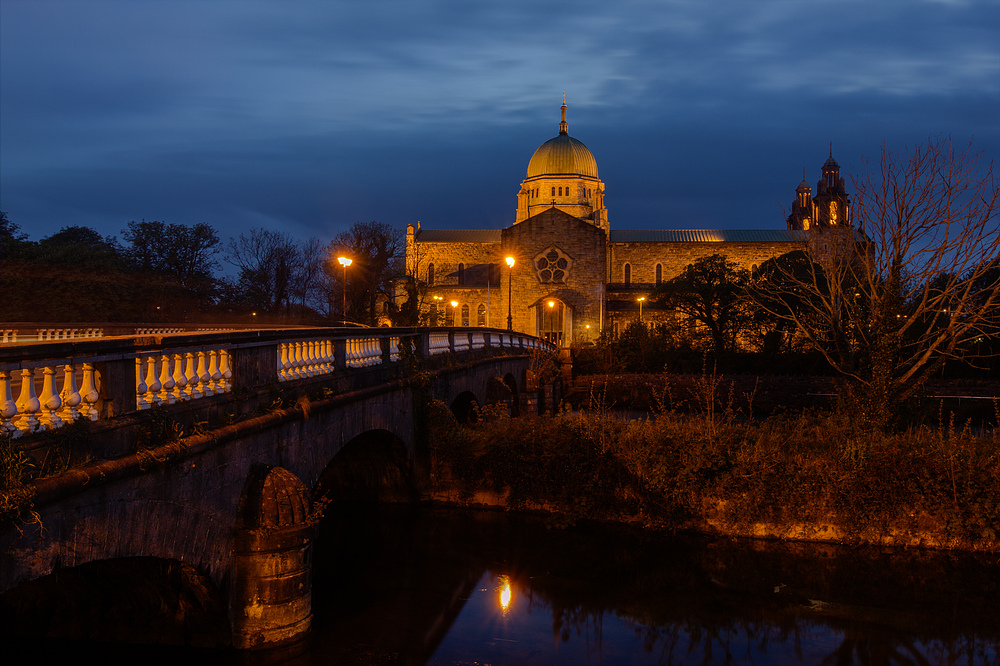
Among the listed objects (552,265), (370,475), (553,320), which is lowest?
(370,475)

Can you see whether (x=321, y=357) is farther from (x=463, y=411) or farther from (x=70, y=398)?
(x=463, y=411)

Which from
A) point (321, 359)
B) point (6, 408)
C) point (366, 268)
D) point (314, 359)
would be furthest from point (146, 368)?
point (366, 268)

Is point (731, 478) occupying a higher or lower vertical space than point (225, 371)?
lower

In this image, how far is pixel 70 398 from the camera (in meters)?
5.07

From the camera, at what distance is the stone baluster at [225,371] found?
23.7 ft

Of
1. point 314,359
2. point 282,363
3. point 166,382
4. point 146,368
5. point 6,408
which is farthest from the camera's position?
point 314,359

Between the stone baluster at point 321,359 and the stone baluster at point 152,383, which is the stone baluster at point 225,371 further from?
the stone baluster at point 321,359

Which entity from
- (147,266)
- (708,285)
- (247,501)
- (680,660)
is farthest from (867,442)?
(147,266)

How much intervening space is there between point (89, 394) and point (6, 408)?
0.76m

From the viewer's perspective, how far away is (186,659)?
24.9ft

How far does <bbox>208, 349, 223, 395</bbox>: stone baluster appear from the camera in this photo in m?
6.98

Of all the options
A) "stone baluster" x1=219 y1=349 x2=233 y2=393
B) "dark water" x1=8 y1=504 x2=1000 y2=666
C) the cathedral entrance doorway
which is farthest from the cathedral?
"stone baluster" x1=219 y1=349 x2=233 y2=393

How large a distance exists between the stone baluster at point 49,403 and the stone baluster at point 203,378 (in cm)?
176

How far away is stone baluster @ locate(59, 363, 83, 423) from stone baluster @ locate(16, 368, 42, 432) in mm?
217
